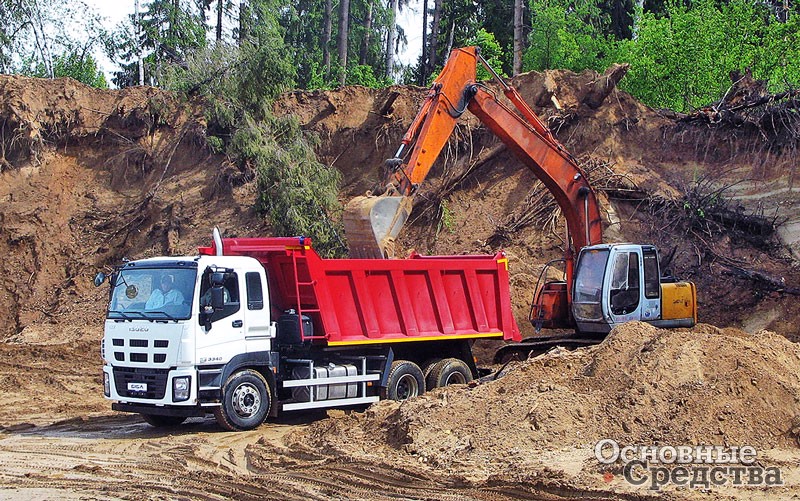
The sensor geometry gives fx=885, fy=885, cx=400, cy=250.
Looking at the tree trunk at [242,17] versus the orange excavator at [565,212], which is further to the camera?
the tree trunk at [242,17]

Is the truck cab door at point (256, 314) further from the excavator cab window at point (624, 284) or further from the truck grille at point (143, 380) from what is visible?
the excavator cab window at point (624, 284)

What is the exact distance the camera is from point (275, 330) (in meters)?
12.9

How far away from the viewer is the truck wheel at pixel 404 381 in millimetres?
13906

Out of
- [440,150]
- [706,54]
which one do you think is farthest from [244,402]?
[706,54]

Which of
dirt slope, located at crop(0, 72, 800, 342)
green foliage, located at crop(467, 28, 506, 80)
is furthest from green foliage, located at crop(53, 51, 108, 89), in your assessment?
green foliage, located at crop(467, 28, 506, 80)

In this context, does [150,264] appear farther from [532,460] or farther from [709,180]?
[709,180]

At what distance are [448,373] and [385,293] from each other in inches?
76.9

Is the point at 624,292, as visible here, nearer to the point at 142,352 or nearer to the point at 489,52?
the point at 142,352

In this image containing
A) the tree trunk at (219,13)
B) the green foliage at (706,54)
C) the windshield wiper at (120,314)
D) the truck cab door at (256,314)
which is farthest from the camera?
the tree trunk at (219,13)

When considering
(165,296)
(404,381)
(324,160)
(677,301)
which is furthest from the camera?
(324,160)

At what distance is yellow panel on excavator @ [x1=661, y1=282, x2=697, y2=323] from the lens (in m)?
15.9

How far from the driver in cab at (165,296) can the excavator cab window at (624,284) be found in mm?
7625

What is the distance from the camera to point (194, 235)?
89.7ft

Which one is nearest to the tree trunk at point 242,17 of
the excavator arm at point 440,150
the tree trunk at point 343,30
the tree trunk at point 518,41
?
the tree trunk at point 343,30
